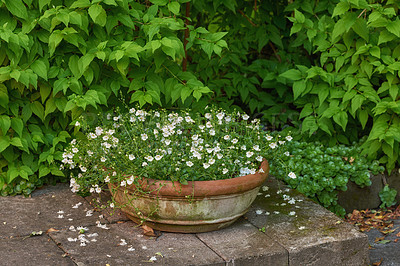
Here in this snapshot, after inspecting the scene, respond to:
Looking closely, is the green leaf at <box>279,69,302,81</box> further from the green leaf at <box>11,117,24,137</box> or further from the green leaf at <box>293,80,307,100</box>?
the green leaf at <box>11,117,24,137</box>

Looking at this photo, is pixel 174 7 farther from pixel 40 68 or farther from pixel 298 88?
pixel 298 88

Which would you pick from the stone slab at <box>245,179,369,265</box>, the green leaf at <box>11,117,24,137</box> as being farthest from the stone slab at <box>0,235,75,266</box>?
the stone slab at <box>245,179,369,265</box>

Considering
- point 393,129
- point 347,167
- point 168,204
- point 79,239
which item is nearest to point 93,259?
point 79,239

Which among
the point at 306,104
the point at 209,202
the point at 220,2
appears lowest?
the point at 209,202

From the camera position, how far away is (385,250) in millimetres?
3596

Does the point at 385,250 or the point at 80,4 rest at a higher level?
the point at 80,4

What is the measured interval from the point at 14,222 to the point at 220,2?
224 cm

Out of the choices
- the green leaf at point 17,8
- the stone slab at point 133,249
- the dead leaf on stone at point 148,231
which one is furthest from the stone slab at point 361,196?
the green leaf at point 17,8

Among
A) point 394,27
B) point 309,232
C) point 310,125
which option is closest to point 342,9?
point 394,27

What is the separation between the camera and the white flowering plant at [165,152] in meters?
3.10

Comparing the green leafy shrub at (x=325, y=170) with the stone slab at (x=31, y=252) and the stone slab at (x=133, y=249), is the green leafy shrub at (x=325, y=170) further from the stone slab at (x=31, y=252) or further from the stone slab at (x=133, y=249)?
the stone slab at (x=31, y=252)

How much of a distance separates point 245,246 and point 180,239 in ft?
1.16

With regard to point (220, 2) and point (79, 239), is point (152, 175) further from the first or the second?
point (220, 2)

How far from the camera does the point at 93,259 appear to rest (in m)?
2.86
